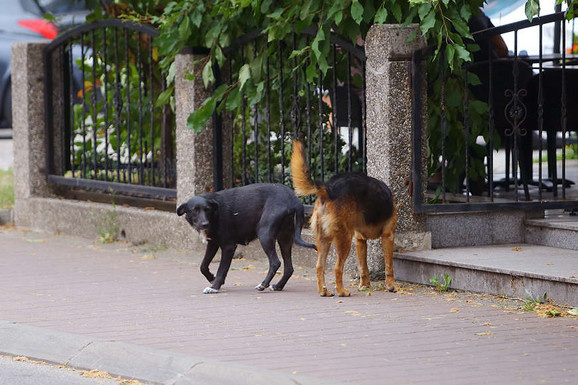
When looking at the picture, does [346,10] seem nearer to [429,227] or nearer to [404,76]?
[404,76]

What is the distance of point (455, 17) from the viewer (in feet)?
26.5

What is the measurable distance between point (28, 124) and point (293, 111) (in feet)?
13.3

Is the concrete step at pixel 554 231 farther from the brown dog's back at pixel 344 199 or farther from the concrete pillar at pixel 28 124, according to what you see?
the concrete pillar at pixel 28 124

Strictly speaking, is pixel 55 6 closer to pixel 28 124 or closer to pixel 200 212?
pixel 28 124

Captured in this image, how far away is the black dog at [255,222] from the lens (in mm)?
7660

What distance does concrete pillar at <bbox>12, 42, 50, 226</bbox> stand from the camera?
11.8 meters

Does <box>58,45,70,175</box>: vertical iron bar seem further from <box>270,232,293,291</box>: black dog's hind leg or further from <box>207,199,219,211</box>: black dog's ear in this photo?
<box>270,232,293,291</box>: black dog's hind leg

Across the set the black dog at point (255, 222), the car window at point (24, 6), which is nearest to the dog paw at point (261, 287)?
the black dog at point (255, 222)

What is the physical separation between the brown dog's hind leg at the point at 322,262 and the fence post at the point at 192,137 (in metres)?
2.60

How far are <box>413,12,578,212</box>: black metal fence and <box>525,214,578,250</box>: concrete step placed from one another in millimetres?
147

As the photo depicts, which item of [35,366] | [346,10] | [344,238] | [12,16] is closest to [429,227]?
[344,238]

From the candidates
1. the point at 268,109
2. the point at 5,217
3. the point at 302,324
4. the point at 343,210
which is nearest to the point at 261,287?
the point at 343,210

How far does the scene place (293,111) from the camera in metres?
8.99

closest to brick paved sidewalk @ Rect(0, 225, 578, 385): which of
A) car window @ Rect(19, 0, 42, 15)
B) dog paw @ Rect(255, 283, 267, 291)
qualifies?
dog paw @ Rect(255, 283, 267, 291)
